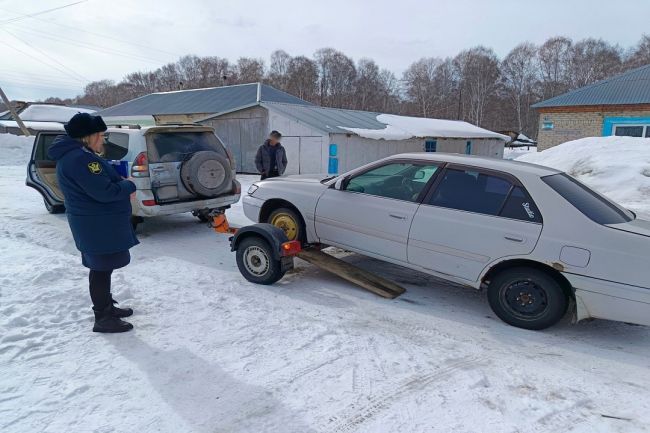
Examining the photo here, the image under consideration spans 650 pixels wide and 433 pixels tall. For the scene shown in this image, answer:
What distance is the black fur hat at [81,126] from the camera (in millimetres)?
3270

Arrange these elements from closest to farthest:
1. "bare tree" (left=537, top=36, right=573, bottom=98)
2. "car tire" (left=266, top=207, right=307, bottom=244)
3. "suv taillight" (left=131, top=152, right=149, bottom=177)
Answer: "car tire" (left=266, top=207, right=307, bottom=244) < "suv taillight" (left=131, top=152, right=149, bottom=177) < "bare tree" (left=537, top=36, right=573, bottom=98)

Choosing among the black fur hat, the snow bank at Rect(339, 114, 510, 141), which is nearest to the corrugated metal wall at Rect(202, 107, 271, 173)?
the snow bank at Rect(339, 114, 510, 141)

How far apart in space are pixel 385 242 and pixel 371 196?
0.56 metres

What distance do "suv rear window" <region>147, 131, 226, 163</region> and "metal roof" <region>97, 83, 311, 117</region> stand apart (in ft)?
60.8

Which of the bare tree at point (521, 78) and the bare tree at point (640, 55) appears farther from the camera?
the bare tree at point (521, 78)

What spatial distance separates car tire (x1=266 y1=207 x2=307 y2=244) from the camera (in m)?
5.28

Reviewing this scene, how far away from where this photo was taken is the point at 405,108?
68.2 meters

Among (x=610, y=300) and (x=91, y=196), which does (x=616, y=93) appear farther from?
(x=91, y=196)

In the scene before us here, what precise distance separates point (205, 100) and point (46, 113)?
33.0m

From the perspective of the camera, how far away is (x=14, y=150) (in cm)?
2411

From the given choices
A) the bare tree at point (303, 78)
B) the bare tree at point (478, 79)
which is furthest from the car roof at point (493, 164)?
the bare tree at point (303, 78)

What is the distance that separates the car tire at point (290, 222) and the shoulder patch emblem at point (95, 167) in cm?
240

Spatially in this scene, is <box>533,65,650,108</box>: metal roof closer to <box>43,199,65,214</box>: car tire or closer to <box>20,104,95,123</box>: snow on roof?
<box>43,199,65,214</box>: car tire

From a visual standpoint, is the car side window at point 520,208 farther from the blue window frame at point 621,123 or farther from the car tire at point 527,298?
the blue window frame at point 621,123
